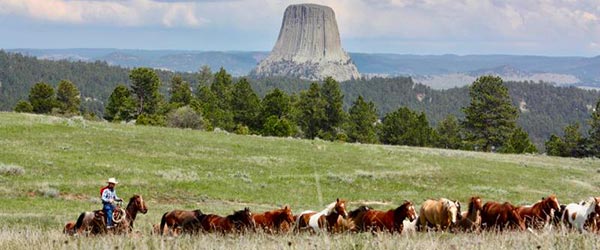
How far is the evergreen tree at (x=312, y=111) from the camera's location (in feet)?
287

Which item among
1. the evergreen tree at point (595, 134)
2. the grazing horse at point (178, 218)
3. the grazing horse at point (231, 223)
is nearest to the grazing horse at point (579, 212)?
the grazing horse at point (231, 223)

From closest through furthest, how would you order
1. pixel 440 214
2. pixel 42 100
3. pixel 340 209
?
pixel 340 209 < pixel 440 214 < pixel 42 100

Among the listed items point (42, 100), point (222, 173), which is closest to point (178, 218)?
point (222, 173)

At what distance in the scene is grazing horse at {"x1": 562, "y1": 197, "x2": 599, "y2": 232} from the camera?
1371 centimetres

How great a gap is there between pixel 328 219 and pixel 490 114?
2748 inches

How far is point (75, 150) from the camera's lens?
3325 centimetres

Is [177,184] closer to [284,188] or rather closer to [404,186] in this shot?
[284,188]

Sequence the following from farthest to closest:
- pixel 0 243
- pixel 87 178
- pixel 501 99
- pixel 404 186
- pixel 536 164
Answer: pixel 501 99 < pixel 536 164 < pixel 404 186 < pixel 87 178 < pixel 0 243

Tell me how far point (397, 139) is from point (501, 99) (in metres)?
15.6

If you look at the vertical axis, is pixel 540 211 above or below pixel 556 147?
above

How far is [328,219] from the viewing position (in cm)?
1461

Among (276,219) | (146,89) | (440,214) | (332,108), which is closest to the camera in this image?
(440,214)

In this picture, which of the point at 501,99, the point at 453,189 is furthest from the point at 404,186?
the point at 501,99

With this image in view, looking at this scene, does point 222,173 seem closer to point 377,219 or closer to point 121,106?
point 377,219
